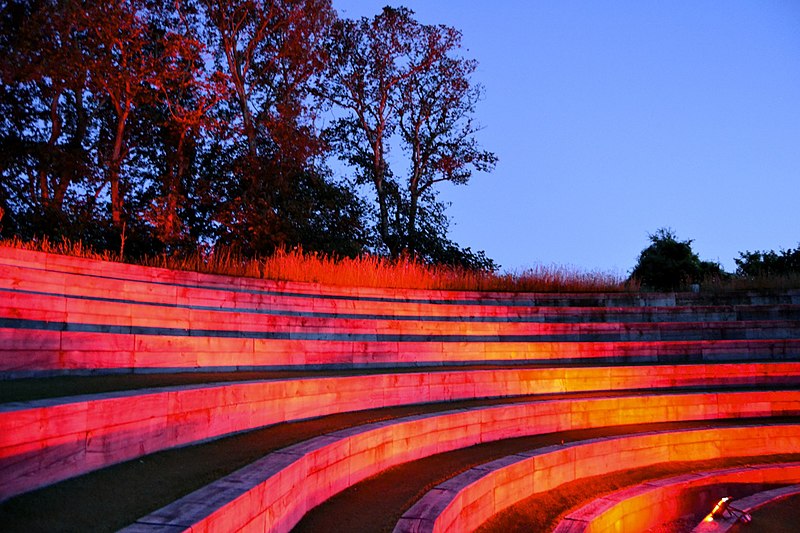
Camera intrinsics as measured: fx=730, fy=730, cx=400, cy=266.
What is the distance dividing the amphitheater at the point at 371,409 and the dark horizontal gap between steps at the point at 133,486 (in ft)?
0.06

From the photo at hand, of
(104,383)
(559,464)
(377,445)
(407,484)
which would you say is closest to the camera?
(104,383)

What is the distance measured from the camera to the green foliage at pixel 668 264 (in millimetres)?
22469

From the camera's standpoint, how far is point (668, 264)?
2284 centimetres

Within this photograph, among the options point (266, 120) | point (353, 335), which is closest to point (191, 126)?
point (266, 120)

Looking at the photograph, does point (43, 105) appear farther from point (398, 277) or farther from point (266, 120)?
point (398, 277)

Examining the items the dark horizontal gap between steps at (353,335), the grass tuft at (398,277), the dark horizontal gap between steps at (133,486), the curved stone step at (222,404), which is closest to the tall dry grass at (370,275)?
the grass tuft at (398,277)

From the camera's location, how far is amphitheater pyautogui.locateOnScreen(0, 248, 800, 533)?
12.1 ft

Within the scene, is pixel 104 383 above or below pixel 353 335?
below

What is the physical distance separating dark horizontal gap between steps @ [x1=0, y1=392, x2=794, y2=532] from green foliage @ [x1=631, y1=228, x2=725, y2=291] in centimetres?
1902

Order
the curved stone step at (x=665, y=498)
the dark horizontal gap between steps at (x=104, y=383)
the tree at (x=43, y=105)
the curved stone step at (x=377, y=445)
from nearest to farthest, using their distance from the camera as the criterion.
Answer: the curved stone step at (x=377, y=445) < the dark horizontal gap between steps at (x=104, y=383) < the curved stone step at (x=665, y=498) < the tree at (x=43, y=105)

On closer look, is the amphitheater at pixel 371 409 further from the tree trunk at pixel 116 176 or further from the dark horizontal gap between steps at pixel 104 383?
the tree trunk at pixel 116 176

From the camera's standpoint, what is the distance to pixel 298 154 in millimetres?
21391

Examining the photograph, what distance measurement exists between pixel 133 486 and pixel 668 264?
21586mm

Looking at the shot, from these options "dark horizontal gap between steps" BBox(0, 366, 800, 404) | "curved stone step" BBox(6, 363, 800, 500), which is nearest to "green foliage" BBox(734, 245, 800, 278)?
"curved stone step" BBox(6, 363, 800, 500)
